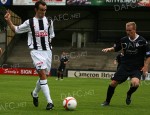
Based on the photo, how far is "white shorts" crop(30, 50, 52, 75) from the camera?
983 cm

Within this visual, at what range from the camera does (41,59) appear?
988 cm

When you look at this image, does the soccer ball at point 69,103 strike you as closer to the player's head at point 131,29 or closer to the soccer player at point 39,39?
the soccer player at point 39,39

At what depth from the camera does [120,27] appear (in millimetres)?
47656

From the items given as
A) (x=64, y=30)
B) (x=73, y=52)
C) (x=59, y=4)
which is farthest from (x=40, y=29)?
(x=64, y=30)

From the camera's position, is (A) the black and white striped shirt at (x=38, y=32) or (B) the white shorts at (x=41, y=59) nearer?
(B) the white shorts at (x=41, y=59)

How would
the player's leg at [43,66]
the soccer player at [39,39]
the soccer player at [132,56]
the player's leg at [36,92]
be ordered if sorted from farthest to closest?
the soccer player at [132,56] → the player's leg at [36,92] → the soccer player at [39,39] → the player's leg at [43,66]

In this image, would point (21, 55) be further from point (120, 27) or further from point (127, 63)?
point (127, 63)

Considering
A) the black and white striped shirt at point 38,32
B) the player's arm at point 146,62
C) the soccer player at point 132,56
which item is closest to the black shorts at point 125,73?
the soccer player at point 132,56

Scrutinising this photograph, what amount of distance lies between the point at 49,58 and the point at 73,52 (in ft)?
117

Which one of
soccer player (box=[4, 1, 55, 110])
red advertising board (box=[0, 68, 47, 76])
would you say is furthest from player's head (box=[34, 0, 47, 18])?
red advertising board (box=[0, 68, 47, 76])

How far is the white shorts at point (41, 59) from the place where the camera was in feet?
32.2

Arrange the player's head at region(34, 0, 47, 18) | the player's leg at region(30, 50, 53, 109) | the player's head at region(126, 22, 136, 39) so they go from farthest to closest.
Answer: the player's head at region(126, 22, 136, 39)
the player's leg at region(30, 50, 53, 109)
the player's head at region(34, 0, 47, 18)

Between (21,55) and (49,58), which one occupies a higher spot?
(49,58)

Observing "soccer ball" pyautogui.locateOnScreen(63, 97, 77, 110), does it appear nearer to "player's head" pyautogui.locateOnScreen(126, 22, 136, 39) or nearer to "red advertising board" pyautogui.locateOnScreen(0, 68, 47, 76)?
"player's head" pyautogui.locateOnScreen(126, 22, 136, 39)
